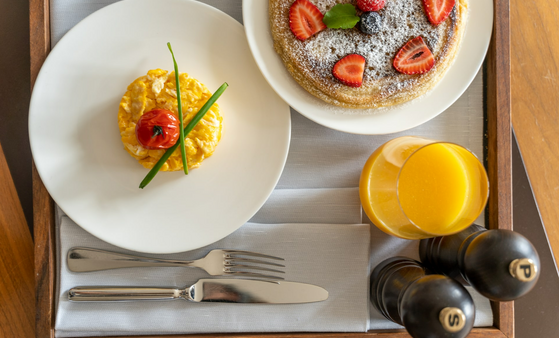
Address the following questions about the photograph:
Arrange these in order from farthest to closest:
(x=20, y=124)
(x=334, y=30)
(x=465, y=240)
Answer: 1. (x=20, y=124)
2. (x=334, y=30)
3. (x=465, y=240)

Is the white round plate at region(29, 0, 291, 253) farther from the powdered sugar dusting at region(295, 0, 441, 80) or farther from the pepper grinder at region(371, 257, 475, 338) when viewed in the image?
the pepper grinder at region(371, 257, 475, 338)

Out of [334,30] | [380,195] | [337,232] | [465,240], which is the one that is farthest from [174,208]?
[465,240]

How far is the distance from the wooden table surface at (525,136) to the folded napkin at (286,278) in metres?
0.24

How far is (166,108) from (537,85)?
1.28m

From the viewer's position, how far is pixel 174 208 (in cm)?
124

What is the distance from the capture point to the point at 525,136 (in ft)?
4.69

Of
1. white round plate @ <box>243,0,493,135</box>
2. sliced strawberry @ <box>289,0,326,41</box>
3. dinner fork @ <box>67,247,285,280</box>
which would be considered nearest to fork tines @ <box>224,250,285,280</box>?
dinner fork @ <box>67,247,285,280</box>

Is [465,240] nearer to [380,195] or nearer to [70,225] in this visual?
[380,195]

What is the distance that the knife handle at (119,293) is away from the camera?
126 centimetres

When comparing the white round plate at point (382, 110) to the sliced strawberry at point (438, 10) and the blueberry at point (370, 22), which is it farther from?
the blueberry at point (370, 22)

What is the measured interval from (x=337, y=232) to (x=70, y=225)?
85 cm

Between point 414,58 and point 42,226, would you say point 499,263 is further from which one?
point 42,226

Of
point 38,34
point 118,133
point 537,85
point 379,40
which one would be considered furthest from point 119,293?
point 537,85

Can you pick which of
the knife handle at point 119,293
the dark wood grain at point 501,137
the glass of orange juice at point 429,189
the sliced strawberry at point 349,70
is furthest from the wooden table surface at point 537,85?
the knife handle at point 119,293
